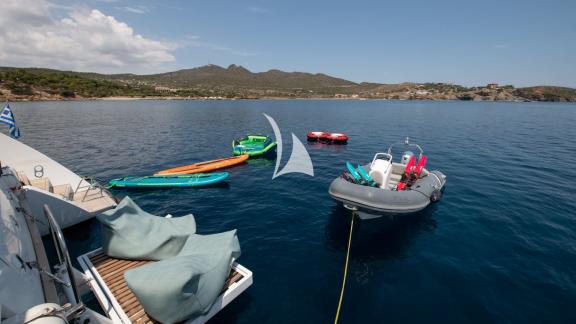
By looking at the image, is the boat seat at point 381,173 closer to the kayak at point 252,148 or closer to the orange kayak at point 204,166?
the orange kayak at point 204,166

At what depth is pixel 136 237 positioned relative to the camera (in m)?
9.79

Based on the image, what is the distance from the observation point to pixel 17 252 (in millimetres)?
6914

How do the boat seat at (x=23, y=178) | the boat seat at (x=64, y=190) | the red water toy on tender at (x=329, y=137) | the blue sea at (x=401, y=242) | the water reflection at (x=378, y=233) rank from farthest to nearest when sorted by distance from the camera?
the red water toy on tender at (x=329, y=137), the boat seat at (x=64, y=190), the boat seat at (x=23, y=178), the water reflection at (x=378, y=233), the blue sea at (x=401, y=242)

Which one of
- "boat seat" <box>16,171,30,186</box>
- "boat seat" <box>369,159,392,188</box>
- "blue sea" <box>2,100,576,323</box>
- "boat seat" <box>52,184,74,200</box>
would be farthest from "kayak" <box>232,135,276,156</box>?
"boat seat" <box>16,171,30,186</box>

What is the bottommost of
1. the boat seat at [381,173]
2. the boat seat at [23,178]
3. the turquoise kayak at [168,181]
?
the turquoise kayak at [168,181]

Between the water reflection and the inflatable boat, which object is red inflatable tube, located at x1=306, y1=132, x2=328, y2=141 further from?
the water reflection

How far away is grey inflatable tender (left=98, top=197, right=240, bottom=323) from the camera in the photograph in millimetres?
6883

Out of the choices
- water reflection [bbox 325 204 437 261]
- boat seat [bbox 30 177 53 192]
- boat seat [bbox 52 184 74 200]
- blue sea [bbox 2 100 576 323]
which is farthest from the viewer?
boat seat [bbox 52 184 74 200]

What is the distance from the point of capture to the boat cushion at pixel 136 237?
959 cm

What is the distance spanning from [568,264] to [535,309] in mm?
4688

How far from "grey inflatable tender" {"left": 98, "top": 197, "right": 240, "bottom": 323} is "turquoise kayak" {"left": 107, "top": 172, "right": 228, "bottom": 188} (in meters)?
11.1
